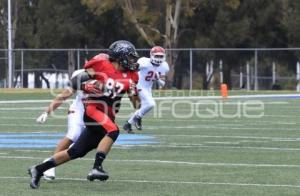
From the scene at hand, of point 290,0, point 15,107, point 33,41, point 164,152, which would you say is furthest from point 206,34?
point 164,152

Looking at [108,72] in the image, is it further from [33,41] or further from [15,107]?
[33,41]

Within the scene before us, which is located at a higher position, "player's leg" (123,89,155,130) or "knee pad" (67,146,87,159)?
"player's leg" (123,89,155,130)

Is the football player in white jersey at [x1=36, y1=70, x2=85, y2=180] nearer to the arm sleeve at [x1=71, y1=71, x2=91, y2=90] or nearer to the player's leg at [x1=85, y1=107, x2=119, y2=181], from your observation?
the arm sleeve at [x1=71, y1=71, x2=91, y2=90]

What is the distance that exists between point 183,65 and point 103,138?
3708 cm

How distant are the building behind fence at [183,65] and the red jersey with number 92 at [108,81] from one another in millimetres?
34170

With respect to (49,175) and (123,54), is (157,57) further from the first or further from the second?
(123,54)

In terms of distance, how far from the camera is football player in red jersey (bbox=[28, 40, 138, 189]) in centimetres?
1063

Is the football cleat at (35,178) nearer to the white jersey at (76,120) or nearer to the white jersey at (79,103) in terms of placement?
the white jersey at (76,120)

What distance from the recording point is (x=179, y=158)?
45.7 feet

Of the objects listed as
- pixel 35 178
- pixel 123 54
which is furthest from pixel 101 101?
pixel 35 178

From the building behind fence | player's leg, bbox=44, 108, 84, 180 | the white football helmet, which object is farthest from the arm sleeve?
the building behind fence

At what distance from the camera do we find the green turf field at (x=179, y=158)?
10.5 m

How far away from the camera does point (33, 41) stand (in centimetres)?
6216

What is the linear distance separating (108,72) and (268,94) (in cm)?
3182
